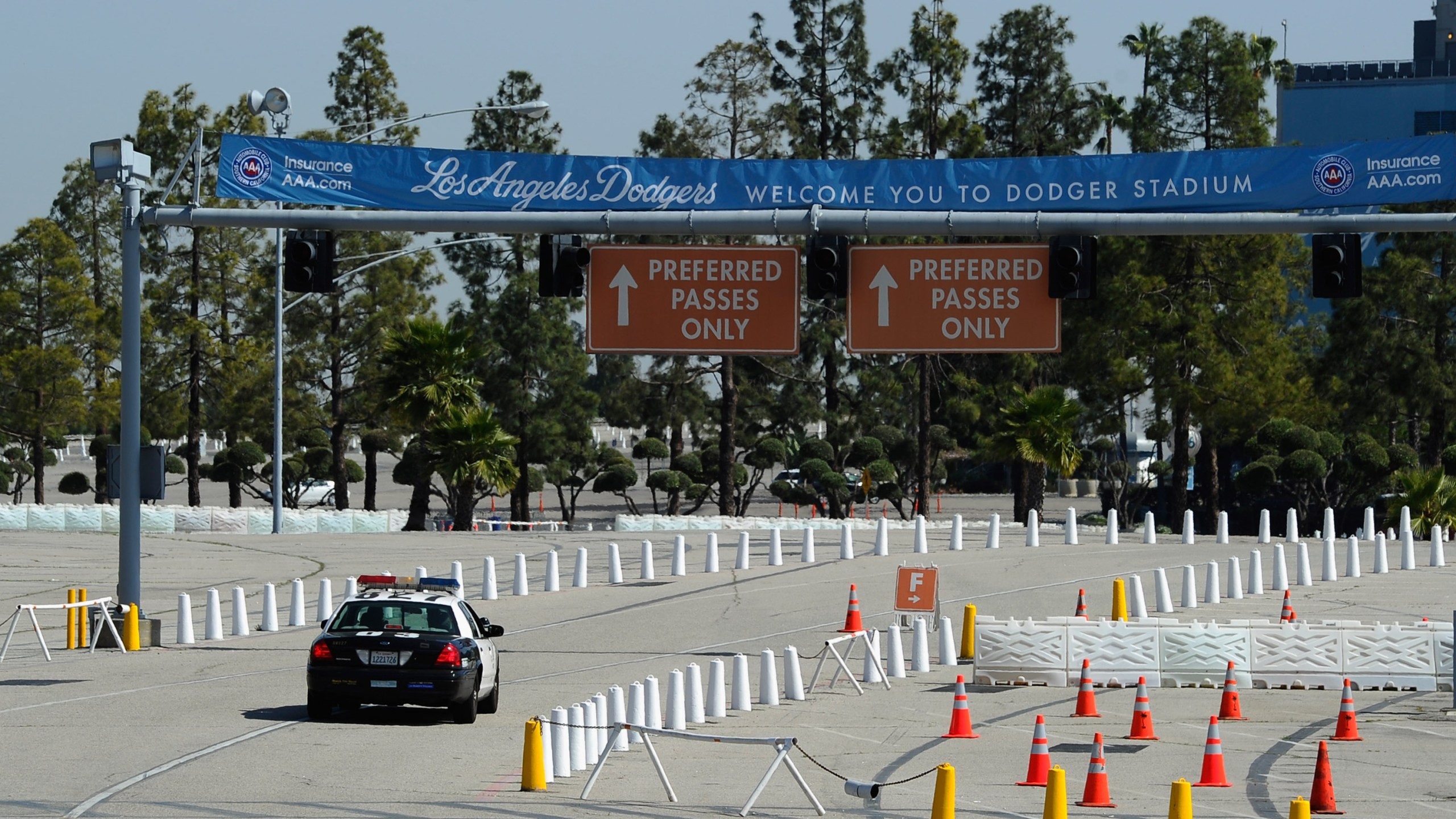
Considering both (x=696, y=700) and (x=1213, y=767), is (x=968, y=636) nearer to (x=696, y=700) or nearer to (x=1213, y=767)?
(x=696, y=700)

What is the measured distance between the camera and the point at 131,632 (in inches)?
864

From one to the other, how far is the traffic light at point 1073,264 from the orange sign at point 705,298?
3.43 metres

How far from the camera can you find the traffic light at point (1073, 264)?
20781mm

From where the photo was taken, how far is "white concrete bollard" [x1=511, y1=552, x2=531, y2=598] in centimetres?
2778

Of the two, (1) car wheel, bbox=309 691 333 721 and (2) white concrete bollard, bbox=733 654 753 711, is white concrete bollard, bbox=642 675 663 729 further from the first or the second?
(1) car wheel, bbox=309 691 333 721

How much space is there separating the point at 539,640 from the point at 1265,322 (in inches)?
1291

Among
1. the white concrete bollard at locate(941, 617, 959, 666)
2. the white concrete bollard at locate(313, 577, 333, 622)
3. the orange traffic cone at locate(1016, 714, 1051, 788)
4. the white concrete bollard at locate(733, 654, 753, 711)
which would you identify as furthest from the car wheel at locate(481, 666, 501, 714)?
the white concrete bollard at locate(313, 577, 333, 622)

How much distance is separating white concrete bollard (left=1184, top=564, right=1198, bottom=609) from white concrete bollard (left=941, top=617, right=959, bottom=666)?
558 centimetres

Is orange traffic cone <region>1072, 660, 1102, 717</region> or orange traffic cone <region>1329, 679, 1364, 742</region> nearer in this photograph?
orange traffic cone <region>1329, 679, 1364, 742</region>

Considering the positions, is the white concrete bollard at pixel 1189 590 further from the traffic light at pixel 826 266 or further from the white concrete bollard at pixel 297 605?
the white concrete bollard at pixel 297 605

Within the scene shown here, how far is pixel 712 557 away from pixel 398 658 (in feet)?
52.4

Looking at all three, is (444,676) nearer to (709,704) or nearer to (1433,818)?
(709,704)

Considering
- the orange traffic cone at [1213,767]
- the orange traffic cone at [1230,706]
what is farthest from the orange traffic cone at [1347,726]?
the orange traffic cone at [1213,767]

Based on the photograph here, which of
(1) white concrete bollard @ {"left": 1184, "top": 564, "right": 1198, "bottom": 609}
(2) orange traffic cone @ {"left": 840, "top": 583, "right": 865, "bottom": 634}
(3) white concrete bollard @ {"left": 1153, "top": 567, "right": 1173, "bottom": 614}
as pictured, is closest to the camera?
(2) orange traffic cone @ {"left": 840, "top": 583, "right": 865, "bottom": 634}
